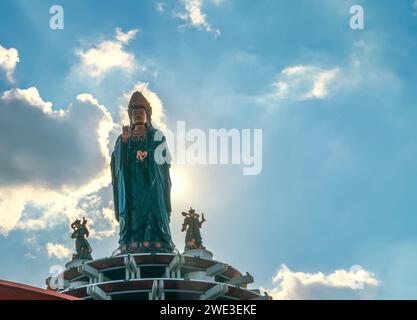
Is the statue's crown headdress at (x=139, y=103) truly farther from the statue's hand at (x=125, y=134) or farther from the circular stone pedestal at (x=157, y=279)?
the circular stone pedestal at (x=157, y=279)

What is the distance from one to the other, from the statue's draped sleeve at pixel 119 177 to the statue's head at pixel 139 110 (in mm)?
1648

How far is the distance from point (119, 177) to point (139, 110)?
4518 mm

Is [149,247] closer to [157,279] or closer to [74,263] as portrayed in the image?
[74,263]

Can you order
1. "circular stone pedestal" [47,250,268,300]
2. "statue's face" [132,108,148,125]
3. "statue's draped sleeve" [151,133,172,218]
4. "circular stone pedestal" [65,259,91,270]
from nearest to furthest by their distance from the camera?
"circular stone pedestal" [47,250,268,300] → "circular stone pedestal" [65,259,91,270] → "statue's draped sleeve" [151,133,172,218] → "statue's face" [132,108,148,125]

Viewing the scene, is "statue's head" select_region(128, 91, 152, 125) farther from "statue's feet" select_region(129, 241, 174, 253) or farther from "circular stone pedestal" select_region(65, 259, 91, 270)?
"circular stone pedestal" select_region(65, 259, 91, 270)

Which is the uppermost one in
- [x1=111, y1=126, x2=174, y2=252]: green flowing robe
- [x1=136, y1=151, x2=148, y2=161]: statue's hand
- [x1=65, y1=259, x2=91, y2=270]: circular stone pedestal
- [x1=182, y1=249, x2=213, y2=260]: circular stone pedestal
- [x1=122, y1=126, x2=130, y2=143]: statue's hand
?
[x1=122, y1=126, x2=130, y2=143]: statue's hand

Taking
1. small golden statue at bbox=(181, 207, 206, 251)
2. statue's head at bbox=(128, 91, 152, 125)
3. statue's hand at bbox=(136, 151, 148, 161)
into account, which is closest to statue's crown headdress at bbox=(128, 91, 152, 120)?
statue's head at bbox=(128, 91, 152, 125)

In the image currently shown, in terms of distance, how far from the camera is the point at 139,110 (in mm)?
42219

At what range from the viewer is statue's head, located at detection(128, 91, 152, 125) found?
42.1 meters

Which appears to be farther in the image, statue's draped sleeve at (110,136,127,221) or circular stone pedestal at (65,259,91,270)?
statue's draped sleeve at (110,136,127,221)

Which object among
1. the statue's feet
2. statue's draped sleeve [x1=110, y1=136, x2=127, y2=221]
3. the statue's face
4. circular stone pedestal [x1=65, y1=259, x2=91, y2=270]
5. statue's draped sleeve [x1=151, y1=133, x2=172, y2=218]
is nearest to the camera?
circular stone pedestal [x1=65, y1=259, x2=91, y2=270]

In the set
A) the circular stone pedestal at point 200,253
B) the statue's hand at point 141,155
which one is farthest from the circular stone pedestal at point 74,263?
the statue's hand at point 141,155
